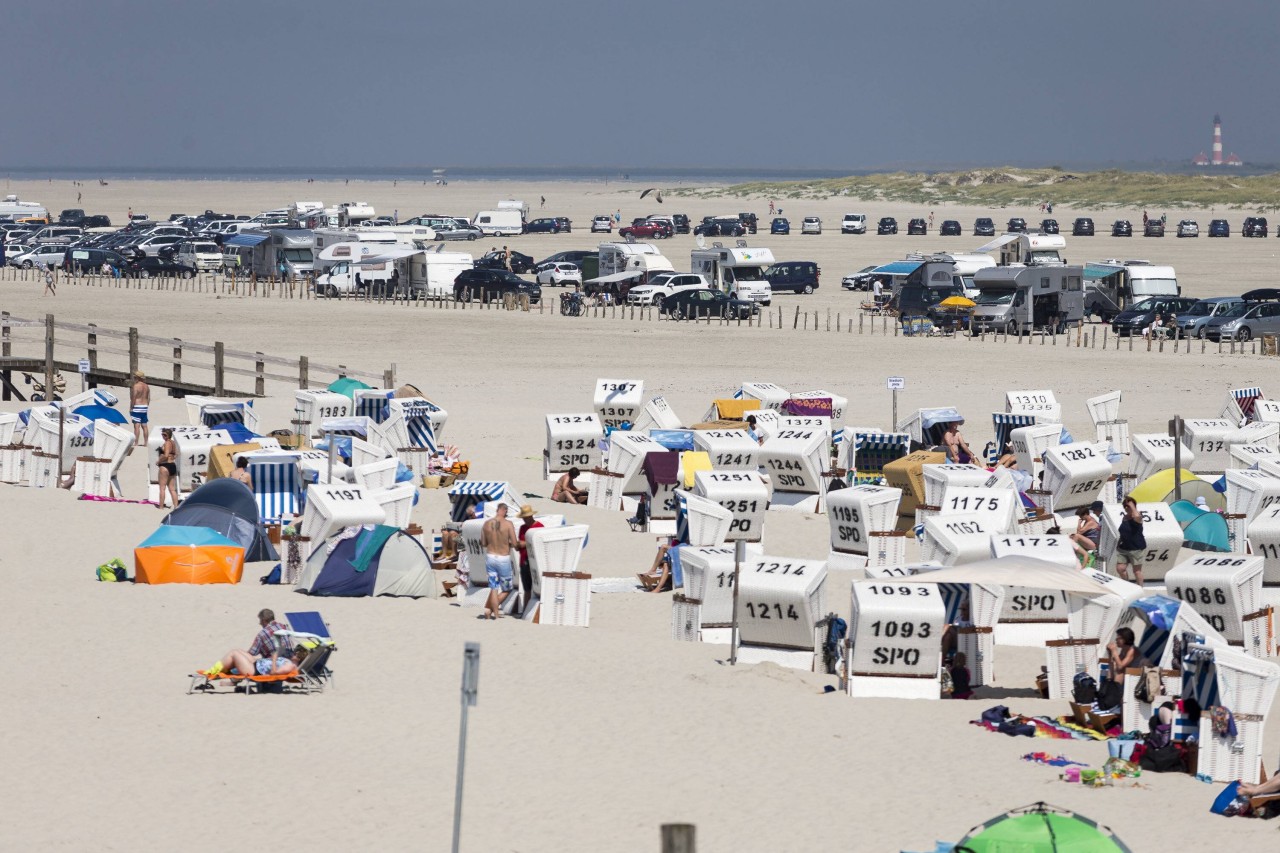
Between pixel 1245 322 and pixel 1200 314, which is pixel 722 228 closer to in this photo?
pixel 1200 314

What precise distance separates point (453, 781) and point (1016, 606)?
6.17 meters

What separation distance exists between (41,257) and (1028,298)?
1357 inches

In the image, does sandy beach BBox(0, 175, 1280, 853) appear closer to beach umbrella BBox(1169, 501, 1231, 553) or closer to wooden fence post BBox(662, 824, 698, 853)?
beach umbrella BBox(1169, 501, 1231, 553)

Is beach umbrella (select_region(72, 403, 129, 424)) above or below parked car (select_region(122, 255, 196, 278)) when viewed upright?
below

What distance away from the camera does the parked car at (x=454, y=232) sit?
7373 centimetres

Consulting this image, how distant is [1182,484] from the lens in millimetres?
18797

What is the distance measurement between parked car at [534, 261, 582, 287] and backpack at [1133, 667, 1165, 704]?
42.9 meters

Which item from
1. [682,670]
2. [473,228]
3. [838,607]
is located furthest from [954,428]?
[473,228]

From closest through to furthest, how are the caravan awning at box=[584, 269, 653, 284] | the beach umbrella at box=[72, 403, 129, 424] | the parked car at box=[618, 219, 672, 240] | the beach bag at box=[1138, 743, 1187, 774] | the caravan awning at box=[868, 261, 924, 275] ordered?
the beach bag at box=[1138, 743, 1187, 774]
the beach umbrella at box=[72, 403, 129, 424]
the caravan awning at box=[868, 261, 924, 275]
the caravan awning at box=[584, 269, 653, 284]
the parked car at box=[618, 219, 672, 240]

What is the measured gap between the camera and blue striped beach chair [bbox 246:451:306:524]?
18.5m

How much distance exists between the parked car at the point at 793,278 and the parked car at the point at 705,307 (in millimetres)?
6860

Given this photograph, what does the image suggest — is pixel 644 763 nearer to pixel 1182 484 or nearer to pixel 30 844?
pixel 30 844

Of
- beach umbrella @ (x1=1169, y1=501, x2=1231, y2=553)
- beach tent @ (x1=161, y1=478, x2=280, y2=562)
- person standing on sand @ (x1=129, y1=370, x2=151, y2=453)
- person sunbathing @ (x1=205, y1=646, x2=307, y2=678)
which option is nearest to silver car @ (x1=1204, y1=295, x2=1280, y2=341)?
beach umbrella @ (x1=1169, y1=501, x2=1231, y2=553)

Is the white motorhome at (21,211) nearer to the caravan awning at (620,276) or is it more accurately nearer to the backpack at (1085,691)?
the caravan awning at (620,276)
